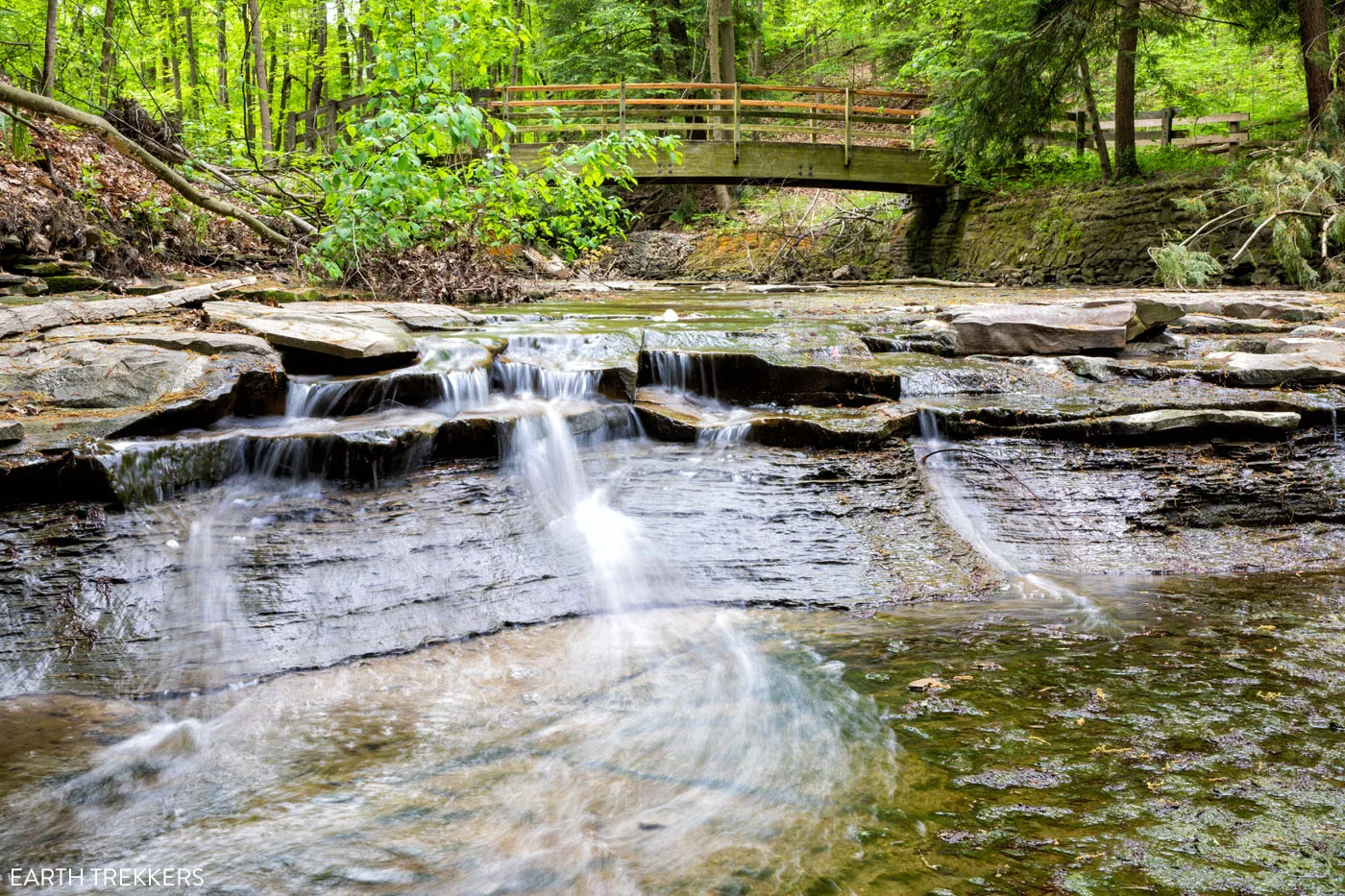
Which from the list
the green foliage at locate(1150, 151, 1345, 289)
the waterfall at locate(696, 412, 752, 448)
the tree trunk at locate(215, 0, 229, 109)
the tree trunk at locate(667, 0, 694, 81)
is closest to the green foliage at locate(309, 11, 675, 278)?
the waterfall at locate(696, 412, 752, 448)

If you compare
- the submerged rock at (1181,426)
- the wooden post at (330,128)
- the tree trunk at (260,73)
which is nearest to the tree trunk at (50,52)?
the tree trunk at (260,73)

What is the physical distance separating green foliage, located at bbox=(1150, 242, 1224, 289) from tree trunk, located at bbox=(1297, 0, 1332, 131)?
2163 mm

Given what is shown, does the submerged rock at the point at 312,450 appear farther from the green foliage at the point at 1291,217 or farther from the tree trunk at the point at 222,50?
the tree trunk at the point at 222,50

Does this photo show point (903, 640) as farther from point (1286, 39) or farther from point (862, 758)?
point (1286, 39)

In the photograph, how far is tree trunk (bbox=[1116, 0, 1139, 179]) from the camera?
41.7 ft

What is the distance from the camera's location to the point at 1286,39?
1236 cm

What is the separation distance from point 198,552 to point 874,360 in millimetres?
4672

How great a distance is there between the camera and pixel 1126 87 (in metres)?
13.6

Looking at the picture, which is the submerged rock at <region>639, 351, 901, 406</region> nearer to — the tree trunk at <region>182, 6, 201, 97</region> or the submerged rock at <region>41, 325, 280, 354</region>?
the submerged rock at <region>41, 325, 280, 354</region>

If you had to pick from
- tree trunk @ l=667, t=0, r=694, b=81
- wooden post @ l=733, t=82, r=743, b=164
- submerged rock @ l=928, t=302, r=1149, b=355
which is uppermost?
tree trunk @ l=667, t=0, r=694, b=81

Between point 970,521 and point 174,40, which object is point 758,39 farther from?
point 970,521

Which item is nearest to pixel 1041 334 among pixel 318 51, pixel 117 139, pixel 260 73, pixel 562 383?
pixel 562 383

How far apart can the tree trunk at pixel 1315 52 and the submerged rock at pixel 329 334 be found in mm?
12036

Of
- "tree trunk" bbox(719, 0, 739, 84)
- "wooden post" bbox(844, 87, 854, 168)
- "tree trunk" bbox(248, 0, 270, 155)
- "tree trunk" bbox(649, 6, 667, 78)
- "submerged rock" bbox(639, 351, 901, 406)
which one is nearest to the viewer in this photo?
"submerged rock" bbox(639, 351, 901, 406)
